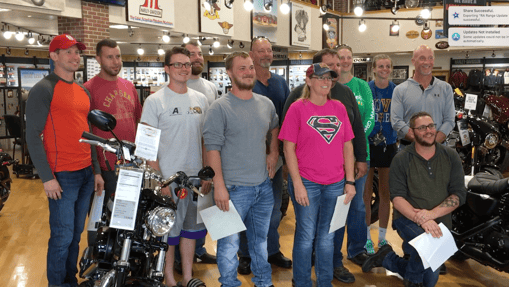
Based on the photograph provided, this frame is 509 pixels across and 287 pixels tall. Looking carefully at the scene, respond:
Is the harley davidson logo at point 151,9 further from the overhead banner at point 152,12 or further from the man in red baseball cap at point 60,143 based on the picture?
the man in red baseball cap at point 60,143

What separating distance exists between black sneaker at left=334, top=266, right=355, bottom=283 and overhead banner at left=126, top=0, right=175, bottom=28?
7.07m

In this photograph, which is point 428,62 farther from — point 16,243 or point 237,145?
point 16,243

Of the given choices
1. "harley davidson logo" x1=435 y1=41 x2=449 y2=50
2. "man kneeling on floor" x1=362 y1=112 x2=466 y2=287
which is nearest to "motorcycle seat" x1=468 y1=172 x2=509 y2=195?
"man kneeling on floor" x1=362 y1=112 x2=466 y2=287

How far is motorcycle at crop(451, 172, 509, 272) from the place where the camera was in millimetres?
3486

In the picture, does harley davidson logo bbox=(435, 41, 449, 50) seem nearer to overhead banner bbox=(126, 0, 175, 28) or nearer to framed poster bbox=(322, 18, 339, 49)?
framed poster bbox=(322, 18, 339, 49)

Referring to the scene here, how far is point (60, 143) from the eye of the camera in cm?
323

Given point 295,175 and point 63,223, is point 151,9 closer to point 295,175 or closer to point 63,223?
point 63,223

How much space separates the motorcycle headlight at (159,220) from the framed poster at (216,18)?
8.85 meters

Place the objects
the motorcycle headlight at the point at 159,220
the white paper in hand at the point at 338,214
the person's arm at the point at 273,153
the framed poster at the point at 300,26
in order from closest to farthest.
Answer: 1. the motorcycle headlight at the point at 159,220
2. the white paper in hand at the point at 338,214
3. the person's arm at the point at 273,153
4. the framed poster at the point at 300,26

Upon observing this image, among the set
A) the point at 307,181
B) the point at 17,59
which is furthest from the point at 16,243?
the point at 17,59

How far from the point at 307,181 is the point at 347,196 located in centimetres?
31

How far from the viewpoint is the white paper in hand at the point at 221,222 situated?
3088mm

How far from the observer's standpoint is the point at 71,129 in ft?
10.7

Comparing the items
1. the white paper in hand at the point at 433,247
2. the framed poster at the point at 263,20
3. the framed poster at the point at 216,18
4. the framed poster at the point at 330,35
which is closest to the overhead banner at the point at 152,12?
the framed poster at the point at 216,18
